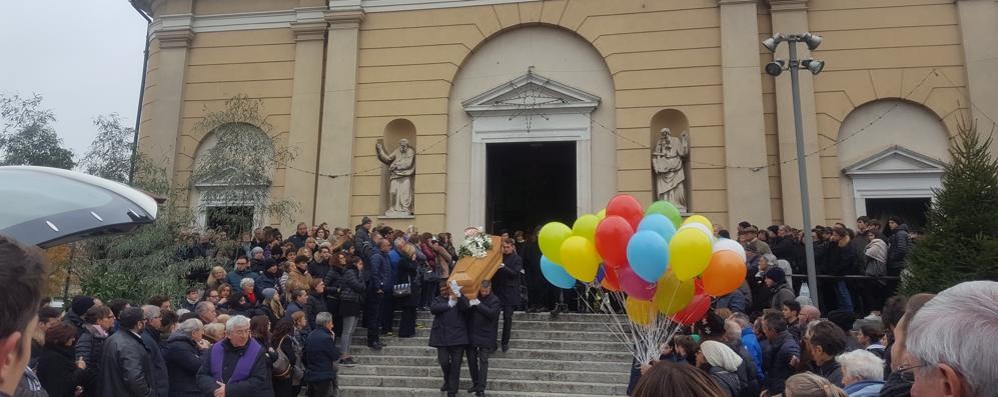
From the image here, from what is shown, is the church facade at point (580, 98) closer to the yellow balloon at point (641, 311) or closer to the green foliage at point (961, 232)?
the green foliage at point (961, 232)

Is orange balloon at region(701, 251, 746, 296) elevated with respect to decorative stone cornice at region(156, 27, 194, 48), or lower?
lower

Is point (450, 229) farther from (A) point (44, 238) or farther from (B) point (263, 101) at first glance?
(A) point (44, 238)

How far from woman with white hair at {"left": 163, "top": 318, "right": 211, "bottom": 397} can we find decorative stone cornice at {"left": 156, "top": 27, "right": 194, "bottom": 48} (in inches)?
599

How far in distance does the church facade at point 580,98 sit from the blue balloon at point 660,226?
9196 millimetres

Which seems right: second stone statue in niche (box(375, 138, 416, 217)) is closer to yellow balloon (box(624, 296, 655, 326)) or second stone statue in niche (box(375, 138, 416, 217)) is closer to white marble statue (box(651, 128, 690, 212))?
white marble statue (box(651, 128, 690, 212))

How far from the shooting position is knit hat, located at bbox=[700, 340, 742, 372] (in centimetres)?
538

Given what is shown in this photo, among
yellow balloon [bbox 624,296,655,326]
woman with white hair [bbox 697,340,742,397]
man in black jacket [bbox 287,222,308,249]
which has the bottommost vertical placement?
woman with white hair [bbox 697,340,742,397]

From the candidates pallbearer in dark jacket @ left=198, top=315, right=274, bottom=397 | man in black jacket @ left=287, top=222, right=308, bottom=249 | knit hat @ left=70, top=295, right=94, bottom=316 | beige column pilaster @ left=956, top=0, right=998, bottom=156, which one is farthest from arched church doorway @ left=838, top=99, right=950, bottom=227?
knit hat @ left=70, top=295, right=94, bottom=316

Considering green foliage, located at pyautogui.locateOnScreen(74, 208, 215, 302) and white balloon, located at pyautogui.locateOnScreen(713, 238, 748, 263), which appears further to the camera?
green foliage, located at pyautogui.locateOnScreen(74, 208, 215, 302)

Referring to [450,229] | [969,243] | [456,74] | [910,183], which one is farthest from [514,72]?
[969,243]

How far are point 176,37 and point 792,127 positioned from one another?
667 inches

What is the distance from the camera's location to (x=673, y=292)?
Result: 704 cm

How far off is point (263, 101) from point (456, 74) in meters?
5.56

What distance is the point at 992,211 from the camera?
343 inches
